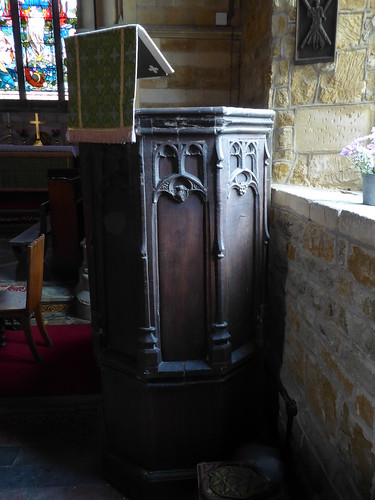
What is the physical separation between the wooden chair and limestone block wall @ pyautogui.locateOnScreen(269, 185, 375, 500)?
161 cm

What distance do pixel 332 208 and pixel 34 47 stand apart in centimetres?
828

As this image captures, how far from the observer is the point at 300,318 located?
6.89ft

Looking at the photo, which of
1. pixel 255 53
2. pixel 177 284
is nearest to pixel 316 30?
pixel 255 53

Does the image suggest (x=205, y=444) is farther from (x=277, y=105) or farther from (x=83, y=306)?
(x=83, y=306)

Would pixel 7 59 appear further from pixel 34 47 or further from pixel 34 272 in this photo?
pixel 34 272

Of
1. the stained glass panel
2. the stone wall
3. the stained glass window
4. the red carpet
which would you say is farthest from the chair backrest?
the stained glass panel

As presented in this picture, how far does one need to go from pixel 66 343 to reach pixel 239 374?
1.79 m

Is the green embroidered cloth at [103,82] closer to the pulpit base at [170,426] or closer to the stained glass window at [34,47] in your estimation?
the pulpit base at [170,426]

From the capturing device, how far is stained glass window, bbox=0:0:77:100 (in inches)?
317

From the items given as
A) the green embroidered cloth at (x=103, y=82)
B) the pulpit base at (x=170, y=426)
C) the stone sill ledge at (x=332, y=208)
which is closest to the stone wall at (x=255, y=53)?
the stone sill ledge at (x=332, y=208)

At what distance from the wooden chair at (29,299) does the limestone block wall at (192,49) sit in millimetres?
1354

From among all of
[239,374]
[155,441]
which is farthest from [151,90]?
[155,441]

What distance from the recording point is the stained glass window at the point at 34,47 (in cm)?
806

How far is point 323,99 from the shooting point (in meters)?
2.33
